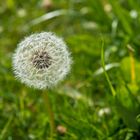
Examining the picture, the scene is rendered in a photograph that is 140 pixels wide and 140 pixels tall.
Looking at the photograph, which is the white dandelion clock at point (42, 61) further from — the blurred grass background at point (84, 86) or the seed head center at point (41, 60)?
the blurred grass background at point (84, 86)

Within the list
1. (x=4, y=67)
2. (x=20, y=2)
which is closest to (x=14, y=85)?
(x=4, y=67)

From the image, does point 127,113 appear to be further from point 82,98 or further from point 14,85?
point 14,85

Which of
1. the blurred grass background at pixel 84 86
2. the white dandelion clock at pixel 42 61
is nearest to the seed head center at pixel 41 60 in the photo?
the white dandelion clock at pixel 42 61

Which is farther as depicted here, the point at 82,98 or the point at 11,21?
the point at 11,21

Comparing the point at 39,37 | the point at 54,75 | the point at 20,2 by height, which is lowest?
the point at 54,75

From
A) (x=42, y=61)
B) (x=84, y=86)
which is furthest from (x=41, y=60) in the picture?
(x=84, y=86)

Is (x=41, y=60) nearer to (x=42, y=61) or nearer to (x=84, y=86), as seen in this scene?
(x=42, y=61)
